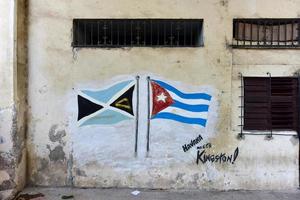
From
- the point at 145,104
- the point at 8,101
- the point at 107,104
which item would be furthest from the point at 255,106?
the point at 8,101

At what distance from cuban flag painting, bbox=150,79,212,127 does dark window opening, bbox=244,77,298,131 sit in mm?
658

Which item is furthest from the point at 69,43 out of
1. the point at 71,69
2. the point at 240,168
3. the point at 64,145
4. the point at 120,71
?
the point at 240,168

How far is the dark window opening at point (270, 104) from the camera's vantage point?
19.2 ft

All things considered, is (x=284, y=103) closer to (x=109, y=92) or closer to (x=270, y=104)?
(x=270, y=104)

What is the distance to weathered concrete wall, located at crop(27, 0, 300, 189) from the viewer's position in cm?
580

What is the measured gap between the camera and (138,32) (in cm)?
604

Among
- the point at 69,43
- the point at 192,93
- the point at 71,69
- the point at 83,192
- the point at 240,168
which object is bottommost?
the point at 83,192

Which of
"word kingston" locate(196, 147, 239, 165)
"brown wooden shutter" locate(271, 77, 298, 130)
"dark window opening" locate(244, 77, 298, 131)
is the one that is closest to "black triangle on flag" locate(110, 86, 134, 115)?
"word kingston" locate(196, 147, 239, 165)

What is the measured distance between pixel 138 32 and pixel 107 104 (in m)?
1.26

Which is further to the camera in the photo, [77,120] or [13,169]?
[77,120]

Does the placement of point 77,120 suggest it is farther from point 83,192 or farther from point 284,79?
point 284,79

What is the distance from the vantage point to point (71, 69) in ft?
19.2

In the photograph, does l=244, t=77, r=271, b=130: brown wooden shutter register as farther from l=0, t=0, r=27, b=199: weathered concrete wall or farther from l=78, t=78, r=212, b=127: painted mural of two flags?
l=0, t=0, r=27, b=199: weathered concrete wall

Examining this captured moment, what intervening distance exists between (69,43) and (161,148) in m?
2.15
